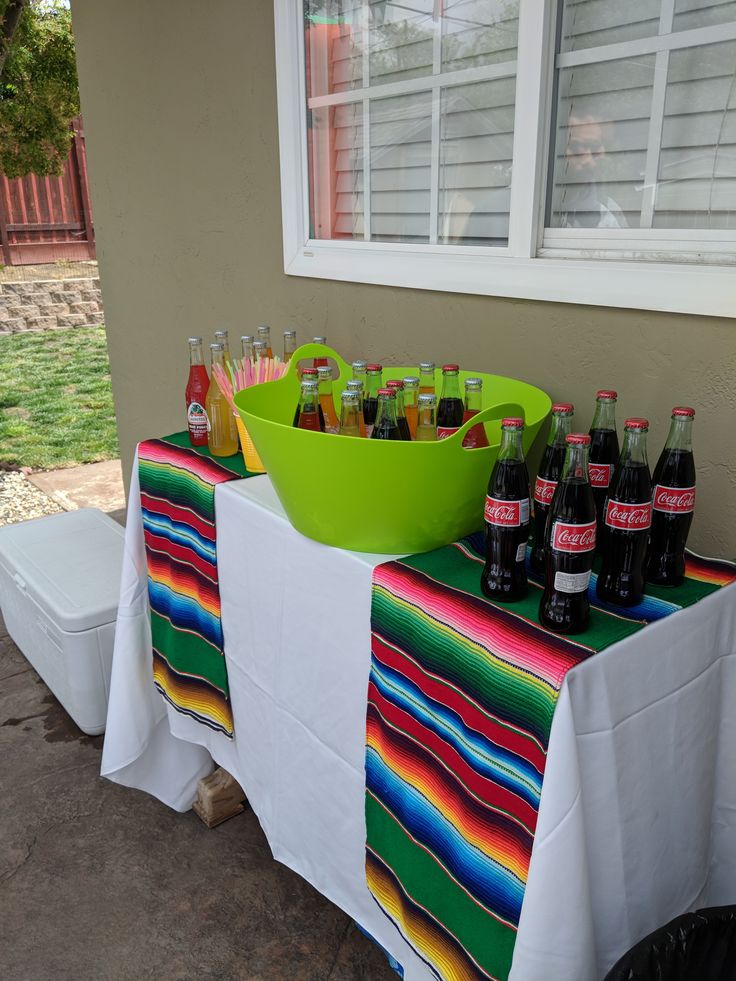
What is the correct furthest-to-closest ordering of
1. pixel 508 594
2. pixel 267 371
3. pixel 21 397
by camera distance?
pixel 21 397 → pixel 267 371 → pixel 508 594

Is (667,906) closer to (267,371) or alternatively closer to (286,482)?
(286,482)

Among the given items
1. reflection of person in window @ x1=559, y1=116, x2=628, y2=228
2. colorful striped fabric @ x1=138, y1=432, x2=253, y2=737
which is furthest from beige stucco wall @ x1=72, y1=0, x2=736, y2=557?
colorful striped fabric @ x1=138, y1=432, x2=253, y2=737

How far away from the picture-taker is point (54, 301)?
8.30 m

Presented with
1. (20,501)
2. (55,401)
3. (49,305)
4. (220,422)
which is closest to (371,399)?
(220,422)

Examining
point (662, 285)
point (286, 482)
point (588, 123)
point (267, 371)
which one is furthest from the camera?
point (267, 371)

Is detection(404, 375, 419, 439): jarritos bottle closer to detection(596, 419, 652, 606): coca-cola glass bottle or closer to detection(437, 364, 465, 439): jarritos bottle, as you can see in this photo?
detection(437, 364, 465, 439): jarritos bottle

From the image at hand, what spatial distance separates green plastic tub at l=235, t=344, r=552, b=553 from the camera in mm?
1079

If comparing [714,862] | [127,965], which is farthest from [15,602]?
[714,862]

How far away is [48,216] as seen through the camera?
369 inches

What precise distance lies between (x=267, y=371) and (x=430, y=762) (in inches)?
35.1

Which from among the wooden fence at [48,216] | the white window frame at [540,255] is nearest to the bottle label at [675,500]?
the white window frame at [540,255]

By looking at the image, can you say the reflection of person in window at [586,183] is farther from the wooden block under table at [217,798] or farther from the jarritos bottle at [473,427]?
the wooden block under table at [217,798]

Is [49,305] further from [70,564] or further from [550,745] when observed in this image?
[550,745]

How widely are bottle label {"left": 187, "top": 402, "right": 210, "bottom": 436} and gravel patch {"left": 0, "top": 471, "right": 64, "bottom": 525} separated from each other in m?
2.36
